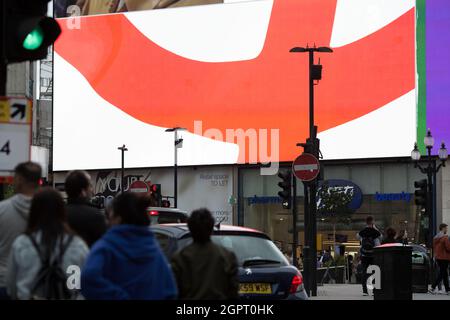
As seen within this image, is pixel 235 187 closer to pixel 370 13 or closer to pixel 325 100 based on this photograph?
pixel 325 100

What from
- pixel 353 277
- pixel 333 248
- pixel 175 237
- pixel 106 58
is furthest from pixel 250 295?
pixel 106 58

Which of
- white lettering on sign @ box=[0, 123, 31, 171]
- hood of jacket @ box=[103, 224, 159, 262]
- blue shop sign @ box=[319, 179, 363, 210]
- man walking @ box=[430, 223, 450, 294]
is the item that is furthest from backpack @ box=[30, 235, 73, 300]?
blue shop sign @ box=[319, 179, 363, 210]

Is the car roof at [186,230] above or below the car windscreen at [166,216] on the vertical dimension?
below

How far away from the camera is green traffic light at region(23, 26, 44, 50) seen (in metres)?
7.29

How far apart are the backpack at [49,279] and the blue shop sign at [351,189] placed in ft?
149

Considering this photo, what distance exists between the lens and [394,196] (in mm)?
50875

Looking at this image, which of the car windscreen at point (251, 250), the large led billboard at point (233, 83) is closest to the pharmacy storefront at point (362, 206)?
the large led billboard at point (233, 83)

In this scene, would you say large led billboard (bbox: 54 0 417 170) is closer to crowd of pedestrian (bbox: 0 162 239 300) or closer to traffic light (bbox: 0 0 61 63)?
traffic light (bbox: 0 0 61 63)

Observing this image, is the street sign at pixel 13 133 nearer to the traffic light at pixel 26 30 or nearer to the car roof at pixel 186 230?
the traffic light at pixel 26 30

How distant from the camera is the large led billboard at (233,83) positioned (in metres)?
51.4

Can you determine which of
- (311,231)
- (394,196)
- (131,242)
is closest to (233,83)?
(394,196)

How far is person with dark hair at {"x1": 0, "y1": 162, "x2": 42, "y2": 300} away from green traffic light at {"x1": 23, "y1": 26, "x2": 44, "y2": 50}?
1148 mm

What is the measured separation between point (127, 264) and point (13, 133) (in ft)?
7.21

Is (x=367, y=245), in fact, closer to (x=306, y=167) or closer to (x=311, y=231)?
(x=306, y=167)
